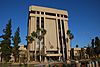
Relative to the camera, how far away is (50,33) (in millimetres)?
109938

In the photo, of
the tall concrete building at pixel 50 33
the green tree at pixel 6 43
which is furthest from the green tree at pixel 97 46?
the green tree at pixel 6 43

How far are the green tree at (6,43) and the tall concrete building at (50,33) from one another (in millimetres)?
23500

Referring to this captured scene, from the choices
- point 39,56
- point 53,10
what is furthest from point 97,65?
point 53,10

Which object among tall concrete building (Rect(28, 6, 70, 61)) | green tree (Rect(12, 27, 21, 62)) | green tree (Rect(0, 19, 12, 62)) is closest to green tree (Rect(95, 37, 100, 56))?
tall concrete building (Rect(28, 6, 70, 61))

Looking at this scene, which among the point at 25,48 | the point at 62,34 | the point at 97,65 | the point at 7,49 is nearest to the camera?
the point at 97,65

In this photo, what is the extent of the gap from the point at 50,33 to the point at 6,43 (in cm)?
4264

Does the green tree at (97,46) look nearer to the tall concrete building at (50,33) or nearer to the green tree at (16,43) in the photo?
the tall concrete building at (50,33)

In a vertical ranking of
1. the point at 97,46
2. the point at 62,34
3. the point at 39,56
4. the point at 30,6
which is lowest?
the point at 39,56

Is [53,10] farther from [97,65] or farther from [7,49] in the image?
[97,65]

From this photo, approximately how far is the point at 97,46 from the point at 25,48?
49.6 metres

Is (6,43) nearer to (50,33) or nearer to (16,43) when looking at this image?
(16,43)

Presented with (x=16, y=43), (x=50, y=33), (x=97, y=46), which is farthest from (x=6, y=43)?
(x=97, y=46)

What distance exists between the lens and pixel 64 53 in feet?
353

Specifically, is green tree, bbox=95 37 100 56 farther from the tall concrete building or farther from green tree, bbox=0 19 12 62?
green tree, bbox=0 19 12 62
